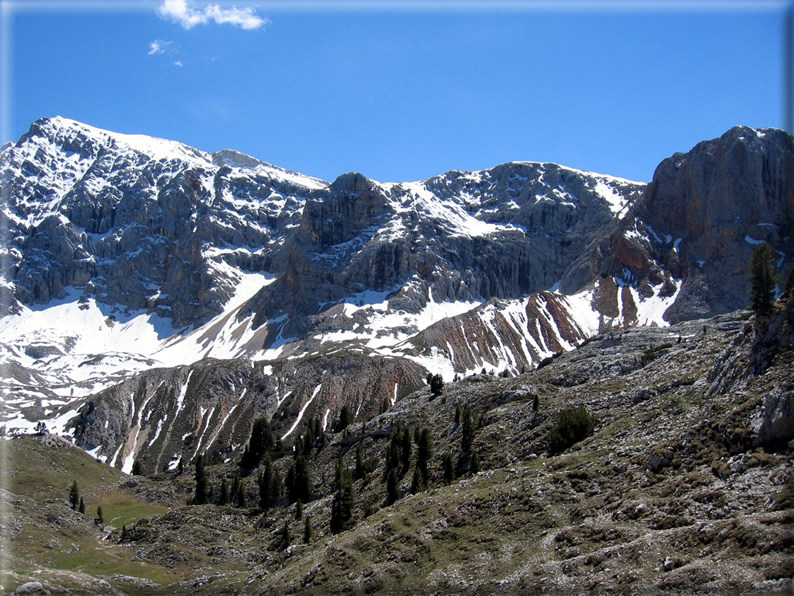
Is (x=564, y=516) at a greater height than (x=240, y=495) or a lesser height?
greater

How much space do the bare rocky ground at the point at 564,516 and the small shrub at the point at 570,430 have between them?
2.23 metres

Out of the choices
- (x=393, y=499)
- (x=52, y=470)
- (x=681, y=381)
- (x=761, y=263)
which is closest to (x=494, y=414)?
(x=393, y=499)

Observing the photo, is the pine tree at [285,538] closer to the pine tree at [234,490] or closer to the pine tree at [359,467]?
the pine tree at [359,467]

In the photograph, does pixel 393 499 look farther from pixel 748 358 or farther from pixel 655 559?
pixel 655 559

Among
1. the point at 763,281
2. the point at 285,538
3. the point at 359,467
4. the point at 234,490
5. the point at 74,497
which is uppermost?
the point at 763,281

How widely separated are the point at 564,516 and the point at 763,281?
122ft

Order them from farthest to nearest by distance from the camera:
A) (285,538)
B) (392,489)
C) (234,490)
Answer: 1. (234,490)
2. (285,538)
3. (392,489)

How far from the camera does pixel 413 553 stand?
58719mm

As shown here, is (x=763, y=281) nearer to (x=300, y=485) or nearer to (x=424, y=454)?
(x=424, y=454)

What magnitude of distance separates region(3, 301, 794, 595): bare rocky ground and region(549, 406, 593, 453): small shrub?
2229 mm

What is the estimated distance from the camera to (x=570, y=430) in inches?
2958

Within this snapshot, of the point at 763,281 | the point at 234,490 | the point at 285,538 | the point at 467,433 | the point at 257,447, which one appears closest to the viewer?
the point at 763,281

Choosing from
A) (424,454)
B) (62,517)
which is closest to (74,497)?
(62,517)

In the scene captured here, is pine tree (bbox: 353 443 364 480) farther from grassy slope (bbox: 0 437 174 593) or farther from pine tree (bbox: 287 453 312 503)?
grassy slope (bbox: 0 437 174 593)
